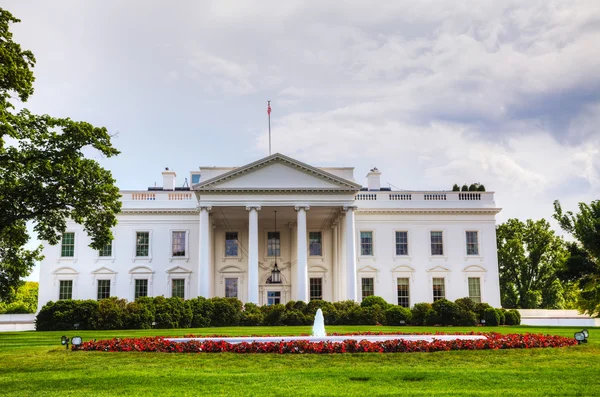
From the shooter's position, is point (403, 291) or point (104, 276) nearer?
point (104, 276)

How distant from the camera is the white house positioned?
45156 mm

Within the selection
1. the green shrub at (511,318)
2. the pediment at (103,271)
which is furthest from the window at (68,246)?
the green shrub at (511,318)

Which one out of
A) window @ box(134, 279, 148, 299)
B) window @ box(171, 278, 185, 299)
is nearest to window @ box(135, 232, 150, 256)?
window @ box(134, 279, 148, 299)

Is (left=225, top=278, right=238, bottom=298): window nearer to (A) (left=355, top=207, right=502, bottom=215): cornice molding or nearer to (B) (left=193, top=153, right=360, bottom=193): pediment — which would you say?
(B) (left=193, top=153, right=360, bottom=193): pediment

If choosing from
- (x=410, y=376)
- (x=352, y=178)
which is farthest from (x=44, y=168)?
(x=352, y=178)

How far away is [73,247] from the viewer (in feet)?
149

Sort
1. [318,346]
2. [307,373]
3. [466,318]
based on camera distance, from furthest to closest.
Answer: [466,318] → [318,346] → [307,373]

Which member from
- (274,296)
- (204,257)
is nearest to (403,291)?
(274,296)

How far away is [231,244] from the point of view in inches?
1838

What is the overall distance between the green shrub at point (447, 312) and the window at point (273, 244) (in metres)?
14.9

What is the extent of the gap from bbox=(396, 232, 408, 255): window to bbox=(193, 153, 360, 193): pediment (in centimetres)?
812

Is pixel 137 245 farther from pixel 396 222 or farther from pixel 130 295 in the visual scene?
pixel 396 222

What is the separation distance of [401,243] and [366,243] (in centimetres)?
264

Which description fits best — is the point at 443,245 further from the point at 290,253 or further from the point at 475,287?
the point at 290,253
